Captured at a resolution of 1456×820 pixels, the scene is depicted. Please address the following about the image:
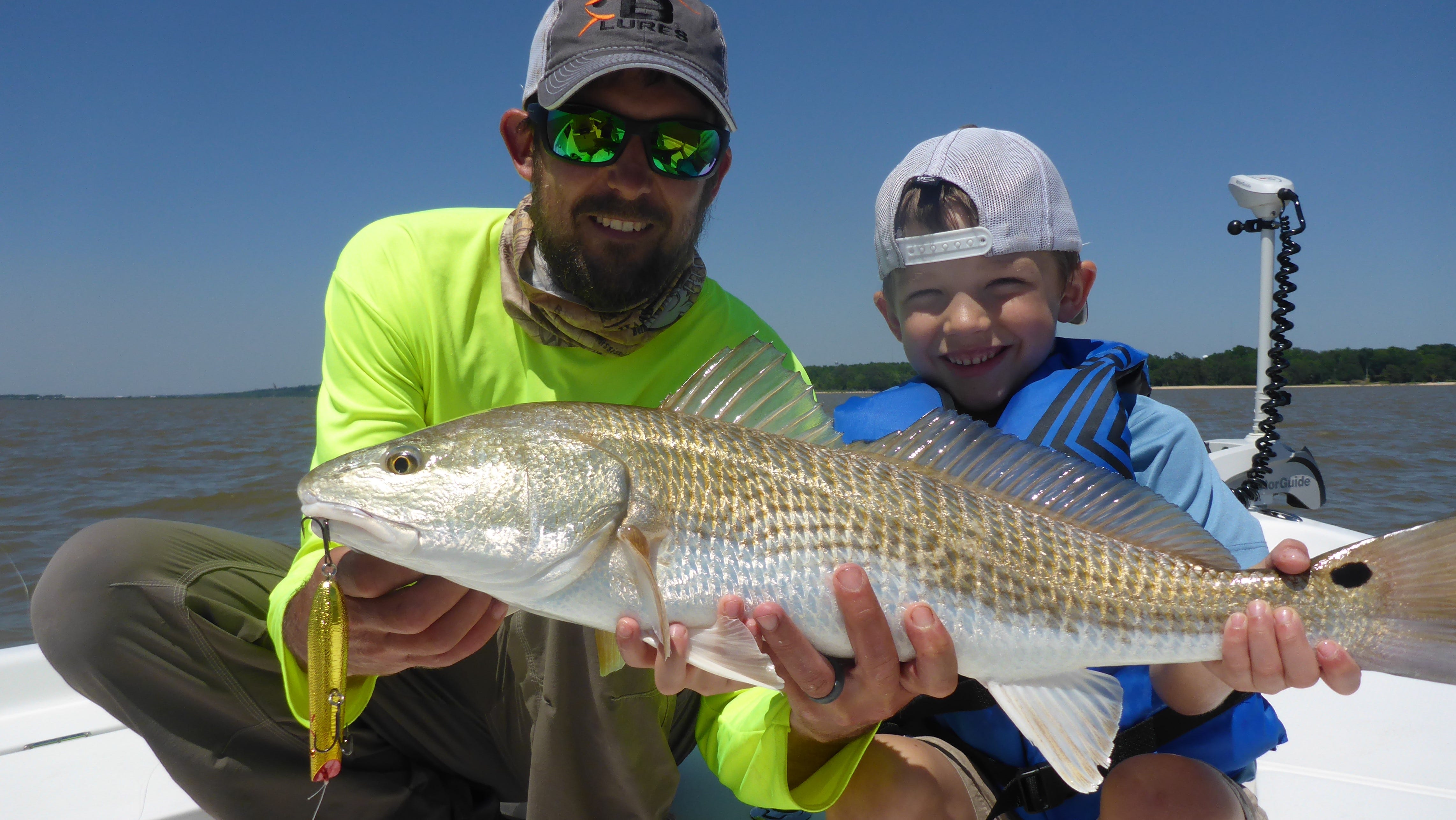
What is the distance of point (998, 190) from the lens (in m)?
2.95

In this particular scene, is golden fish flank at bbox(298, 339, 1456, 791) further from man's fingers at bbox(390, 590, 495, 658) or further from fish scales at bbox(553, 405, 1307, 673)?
man's fingers at bbox(390, 590, 495, 658)

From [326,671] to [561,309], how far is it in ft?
5.43

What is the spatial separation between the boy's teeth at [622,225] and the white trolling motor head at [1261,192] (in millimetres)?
4228

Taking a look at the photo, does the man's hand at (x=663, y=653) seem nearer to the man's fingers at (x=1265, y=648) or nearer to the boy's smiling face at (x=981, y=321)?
the man's fingers at (x=1265, y=648)

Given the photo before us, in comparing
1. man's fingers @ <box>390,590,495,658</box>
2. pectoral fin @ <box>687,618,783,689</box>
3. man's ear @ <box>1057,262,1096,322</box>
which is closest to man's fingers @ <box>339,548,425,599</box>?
man's fingers @ <box>390,590,495,658</box>

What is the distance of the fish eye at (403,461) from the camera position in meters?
1.89

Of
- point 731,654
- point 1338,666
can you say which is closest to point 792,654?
point 731,654

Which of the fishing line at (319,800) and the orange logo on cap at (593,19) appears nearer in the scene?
the fishing line at (319,800)

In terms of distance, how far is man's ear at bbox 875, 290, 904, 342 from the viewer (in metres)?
3.30

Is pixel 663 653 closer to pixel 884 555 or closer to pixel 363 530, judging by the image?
pixel 884 555

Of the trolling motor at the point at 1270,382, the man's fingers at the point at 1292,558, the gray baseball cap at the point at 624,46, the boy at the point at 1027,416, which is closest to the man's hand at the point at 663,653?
the boy at the point at 1027,416

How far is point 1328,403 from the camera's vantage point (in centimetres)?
3556

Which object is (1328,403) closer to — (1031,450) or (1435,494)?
(1435,494)

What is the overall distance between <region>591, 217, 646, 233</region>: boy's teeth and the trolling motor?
4237 mm
